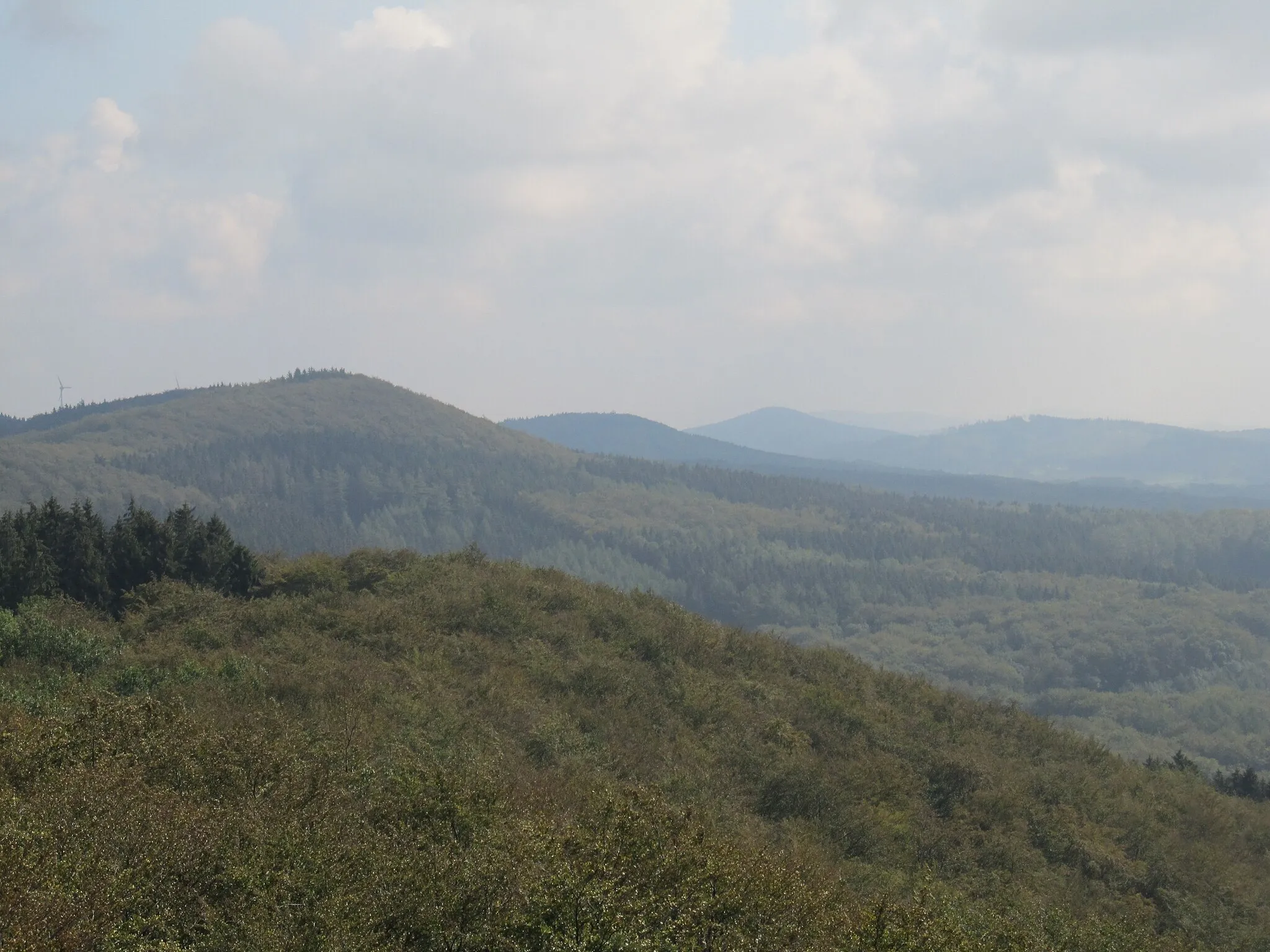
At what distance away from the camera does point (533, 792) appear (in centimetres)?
2356

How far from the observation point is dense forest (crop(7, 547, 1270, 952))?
14.5 metres

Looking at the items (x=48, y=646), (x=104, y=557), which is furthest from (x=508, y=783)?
(x=104, y=557)

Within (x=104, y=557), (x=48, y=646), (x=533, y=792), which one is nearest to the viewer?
(x=533, y=792)

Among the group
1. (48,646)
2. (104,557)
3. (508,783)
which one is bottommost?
(508,783)

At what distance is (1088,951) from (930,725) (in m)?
23.2

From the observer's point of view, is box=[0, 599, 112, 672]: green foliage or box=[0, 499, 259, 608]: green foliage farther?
box=[0, 499, 259, 608]: green foliage

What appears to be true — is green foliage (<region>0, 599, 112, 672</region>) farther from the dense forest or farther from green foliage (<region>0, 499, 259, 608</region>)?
green foliage (<region>0, 499, 259, 608</region>)

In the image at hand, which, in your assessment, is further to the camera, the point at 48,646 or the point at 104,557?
the point at 104,557

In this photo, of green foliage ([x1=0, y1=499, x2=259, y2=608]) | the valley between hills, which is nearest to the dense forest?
the valley between hills

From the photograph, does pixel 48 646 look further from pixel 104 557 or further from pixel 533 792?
pixel 533 792

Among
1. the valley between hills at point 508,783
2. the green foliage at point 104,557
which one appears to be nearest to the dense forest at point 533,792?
the valley between hills at point 508,783

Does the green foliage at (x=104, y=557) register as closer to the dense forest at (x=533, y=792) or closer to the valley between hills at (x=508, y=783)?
the valley between hills at (x=508, y=783)

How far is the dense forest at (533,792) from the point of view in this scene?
1448 cm

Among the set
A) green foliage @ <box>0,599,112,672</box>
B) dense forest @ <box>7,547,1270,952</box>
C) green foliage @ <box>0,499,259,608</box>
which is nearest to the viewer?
dense forest @ <box>7,547,1270,952</box>
